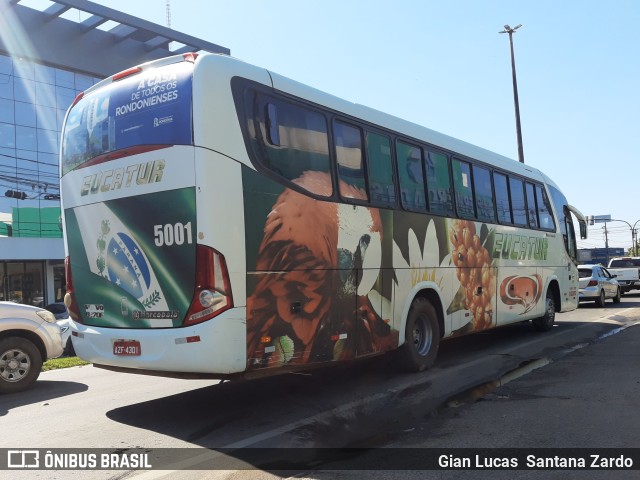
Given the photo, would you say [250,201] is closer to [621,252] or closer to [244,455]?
[244,455]

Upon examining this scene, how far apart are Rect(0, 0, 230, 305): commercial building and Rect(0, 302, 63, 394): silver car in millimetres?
22954

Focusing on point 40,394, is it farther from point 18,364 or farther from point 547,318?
point 547,318

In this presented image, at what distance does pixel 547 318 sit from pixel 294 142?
9.14m

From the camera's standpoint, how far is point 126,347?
18.2ft

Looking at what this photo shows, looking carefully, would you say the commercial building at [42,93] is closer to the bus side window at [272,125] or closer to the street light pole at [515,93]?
the street light pole at [515,93]

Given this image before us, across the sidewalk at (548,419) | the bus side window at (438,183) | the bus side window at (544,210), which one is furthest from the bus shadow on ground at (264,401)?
the bus side window at (544,210)

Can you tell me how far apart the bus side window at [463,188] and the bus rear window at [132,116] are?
511 centimetres

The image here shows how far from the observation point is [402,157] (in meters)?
7.93

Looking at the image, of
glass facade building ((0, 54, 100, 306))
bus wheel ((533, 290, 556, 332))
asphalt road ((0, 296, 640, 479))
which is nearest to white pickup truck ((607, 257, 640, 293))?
bus wheel ((533, 290, 556, 332))

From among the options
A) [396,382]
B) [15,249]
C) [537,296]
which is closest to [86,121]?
[396,382]

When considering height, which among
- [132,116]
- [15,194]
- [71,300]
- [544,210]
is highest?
[15,194]

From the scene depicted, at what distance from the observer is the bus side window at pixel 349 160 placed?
670 centimetres

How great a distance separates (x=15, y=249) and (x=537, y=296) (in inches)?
997

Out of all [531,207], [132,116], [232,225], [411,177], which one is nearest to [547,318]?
[531,207]
